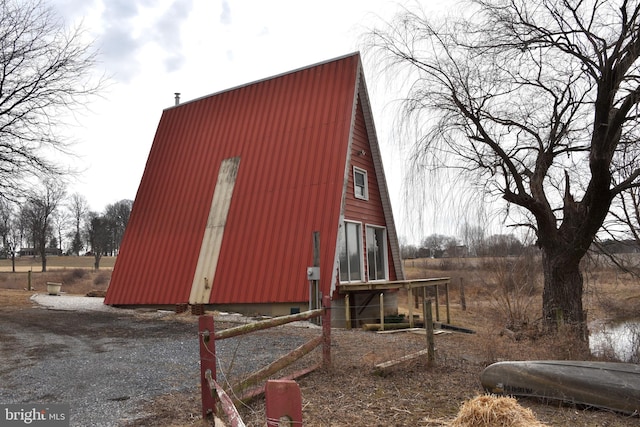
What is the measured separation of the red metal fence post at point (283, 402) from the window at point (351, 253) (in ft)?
35.8

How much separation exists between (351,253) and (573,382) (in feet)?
29.4

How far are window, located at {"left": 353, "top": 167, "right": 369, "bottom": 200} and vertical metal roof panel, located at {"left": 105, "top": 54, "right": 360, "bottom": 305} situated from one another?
58.0 inches

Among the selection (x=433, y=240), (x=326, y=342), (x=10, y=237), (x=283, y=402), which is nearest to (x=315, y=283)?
(x=433, y=240)

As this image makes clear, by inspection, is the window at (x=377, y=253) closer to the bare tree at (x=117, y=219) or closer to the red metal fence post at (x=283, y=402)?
the red metal fence post at (x=283, y=402)

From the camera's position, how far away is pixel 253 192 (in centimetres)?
1410

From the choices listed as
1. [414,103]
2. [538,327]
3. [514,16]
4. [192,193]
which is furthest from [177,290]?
[514,16]

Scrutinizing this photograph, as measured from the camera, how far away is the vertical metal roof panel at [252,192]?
12.7 m

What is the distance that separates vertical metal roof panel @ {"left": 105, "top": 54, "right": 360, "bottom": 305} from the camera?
1269 cm

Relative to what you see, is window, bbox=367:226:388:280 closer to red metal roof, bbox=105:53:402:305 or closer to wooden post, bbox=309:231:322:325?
red metal roof, bbox=105:53:402:305

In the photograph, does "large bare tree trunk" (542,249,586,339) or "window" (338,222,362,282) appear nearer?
"large bare tree trunk" (542,249,586,339)

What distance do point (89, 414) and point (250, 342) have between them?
443cm

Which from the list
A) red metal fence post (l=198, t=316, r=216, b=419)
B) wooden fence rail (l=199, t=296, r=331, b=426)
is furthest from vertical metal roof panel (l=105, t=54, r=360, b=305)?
red metal fence post (l=198, t=316, r=216, b=419)

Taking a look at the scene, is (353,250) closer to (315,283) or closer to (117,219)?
(315,283)

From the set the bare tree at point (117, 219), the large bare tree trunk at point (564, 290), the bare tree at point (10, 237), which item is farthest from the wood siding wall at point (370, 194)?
the bare tree at point (117, 219)
